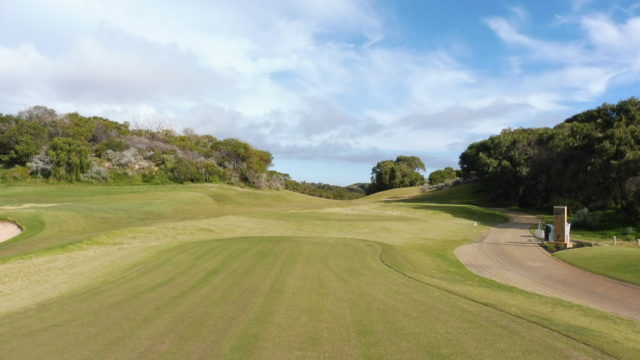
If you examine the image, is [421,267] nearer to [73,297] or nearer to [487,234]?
[73,297]

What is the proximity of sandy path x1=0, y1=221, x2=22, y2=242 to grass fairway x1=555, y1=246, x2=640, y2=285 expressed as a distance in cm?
2777

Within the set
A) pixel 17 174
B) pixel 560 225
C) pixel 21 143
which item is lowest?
pixel 560 225

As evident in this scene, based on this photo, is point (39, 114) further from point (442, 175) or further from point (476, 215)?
point (442, 175)

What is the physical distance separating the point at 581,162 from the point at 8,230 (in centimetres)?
4389

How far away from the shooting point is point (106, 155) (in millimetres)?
59031

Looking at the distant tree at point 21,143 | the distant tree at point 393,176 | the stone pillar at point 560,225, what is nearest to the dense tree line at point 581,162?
the stone pillar at point 560,225

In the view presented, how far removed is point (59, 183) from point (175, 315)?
50.6m

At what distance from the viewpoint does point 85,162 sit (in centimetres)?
5094

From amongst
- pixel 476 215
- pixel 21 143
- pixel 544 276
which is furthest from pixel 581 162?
pixel 21 143

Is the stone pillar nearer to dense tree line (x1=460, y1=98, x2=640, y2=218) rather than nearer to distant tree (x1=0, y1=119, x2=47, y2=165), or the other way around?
dense tree line (x1=460, y1=98, x2=640, y2=218)

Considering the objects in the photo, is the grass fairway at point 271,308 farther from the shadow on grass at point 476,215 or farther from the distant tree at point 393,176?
the distant tree at point 393,176

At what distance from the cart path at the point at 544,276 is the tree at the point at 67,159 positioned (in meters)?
47.9

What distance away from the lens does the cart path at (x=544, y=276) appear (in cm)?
1157

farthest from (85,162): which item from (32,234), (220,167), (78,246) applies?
(78,246)
